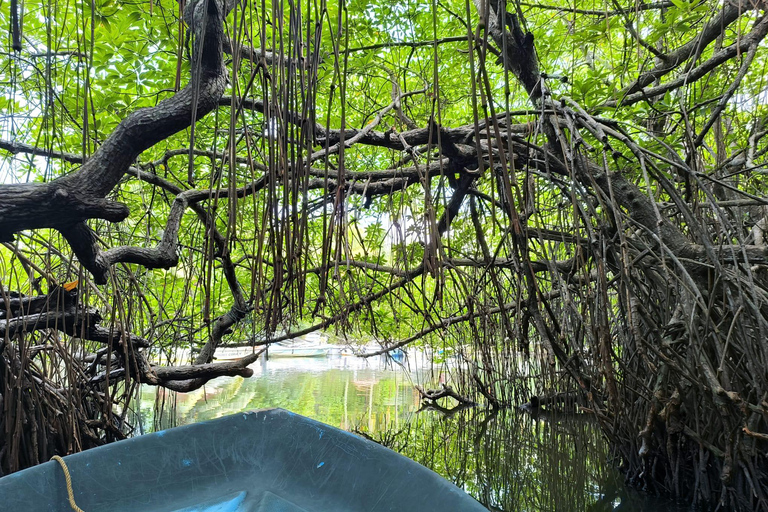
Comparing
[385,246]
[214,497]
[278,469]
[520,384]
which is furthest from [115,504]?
[520,384]

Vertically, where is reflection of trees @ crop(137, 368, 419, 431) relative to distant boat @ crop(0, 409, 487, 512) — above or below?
below

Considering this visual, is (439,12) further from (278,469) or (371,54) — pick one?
(278,469)

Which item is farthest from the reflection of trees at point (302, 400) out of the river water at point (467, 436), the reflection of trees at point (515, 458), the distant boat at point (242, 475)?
the distant boat at point (242, 475)

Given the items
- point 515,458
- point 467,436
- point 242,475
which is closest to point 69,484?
point 242,475

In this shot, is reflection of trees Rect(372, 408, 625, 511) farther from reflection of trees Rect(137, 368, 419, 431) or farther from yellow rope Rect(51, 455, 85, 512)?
yellow rope Rect(51, 455, 85, 512)

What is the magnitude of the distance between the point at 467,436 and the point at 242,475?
2770 mm

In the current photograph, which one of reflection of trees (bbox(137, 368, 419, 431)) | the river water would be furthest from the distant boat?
reflection of trees (bbox(137, 368, 419, 431))

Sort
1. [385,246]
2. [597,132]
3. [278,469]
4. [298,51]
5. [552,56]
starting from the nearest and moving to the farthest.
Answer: [298,51] → [597,132] → [278,469] → [552,56] → [385,246]

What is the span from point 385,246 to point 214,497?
3419mm

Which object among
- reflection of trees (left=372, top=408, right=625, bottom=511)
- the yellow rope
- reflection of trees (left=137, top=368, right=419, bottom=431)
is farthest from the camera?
reflection of trees (left=137, top=368, right=419, bottom=431)

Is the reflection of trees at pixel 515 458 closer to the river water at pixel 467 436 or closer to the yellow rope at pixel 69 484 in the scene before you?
the river water at pixel 467 436

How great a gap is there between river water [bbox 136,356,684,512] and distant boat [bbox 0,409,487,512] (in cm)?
116

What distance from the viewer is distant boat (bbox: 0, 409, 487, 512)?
1589mm

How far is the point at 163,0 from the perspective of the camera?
8.05 feet
